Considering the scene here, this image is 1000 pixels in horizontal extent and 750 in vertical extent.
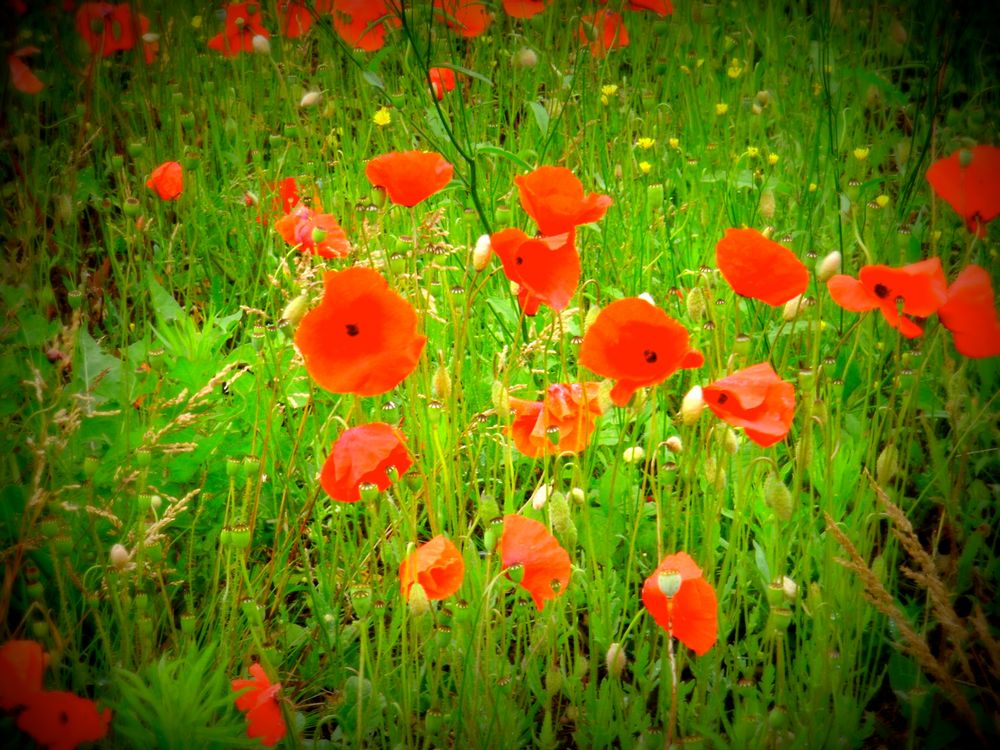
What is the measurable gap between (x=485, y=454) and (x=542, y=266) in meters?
0.58

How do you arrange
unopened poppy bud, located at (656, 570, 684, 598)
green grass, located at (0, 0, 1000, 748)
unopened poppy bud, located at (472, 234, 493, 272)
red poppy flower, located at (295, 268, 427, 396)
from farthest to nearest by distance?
unopened poppy bud, located at (472, 234, 493, 272) → green grass, located at (0, 0, 1000, 748) → red poppy flower, located at (295, 268, 427, 396) → unopened poppy bud, located at (656, 570, 684, 598)

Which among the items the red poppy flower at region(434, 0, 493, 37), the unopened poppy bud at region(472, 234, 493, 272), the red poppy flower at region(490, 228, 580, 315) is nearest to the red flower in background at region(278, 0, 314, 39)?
the red poppy flower at region(434, 0, 493, 37)

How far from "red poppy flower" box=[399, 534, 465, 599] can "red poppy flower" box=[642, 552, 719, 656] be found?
10.3 inches

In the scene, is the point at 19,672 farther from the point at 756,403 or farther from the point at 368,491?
the point at 756,403

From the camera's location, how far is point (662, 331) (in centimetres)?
132

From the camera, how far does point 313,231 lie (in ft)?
6.12

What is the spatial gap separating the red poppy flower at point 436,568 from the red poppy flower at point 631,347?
1.03ft


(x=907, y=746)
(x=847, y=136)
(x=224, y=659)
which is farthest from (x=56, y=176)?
(x=907, y=746)

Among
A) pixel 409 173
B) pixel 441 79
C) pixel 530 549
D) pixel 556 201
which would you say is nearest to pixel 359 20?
pixel 441 79

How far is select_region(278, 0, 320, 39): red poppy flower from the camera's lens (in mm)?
2775

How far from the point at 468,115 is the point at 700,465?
1.60 meters

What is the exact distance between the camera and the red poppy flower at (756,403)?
1.27 meters

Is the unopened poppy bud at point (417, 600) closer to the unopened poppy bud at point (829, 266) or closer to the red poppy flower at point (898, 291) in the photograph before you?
the red poppy flower at point (898, 291)

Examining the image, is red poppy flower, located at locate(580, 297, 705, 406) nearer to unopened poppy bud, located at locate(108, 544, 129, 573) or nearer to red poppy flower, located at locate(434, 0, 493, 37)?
unopened poppy bud, located at locate(108, 544, 129, 573)
